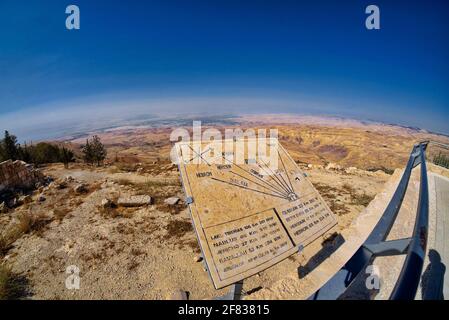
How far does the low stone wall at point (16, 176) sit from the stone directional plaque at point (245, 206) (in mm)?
12296

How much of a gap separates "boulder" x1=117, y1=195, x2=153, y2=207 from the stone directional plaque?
19.7 ft

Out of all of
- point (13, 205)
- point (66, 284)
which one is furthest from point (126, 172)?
point (66, 284)

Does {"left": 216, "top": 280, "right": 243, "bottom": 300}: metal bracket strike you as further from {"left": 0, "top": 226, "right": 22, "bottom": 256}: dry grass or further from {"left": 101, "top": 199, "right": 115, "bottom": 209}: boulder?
{"left": 101, "top": 199, "right": 115, "bottom": 209}: boulder

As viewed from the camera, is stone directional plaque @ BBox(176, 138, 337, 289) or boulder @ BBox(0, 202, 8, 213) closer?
stone directional plaque @ BBox(176, 138, 337, 289)

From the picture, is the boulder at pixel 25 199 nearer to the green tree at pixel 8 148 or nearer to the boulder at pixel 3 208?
the boulder at pixel 3 208

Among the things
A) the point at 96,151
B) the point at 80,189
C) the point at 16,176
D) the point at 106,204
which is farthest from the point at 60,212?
the point at 96,151

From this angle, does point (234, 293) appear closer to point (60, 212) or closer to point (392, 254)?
point (392, 254)

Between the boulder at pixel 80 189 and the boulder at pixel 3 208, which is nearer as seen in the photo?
the boulder at pixel 3 208

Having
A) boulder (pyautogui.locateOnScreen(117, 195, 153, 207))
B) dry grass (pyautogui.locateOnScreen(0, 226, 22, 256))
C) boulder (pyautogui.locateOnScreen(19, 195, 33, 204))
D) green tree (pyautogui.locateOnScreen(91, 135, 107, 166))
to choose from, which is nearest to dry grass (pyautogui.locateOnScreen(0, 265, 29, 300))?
dry grass (pyautogui.locateOnScreen(0, 226, 22, 256))

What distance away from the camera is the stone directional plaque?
326cm

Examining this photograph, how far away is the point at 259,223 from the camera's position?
12.3ft

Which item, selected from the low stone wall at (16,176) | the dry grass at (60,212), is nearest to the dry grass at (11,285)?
the dry grass at (60,212)

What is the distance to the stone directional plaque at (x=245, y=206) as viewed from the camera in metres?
3.26
